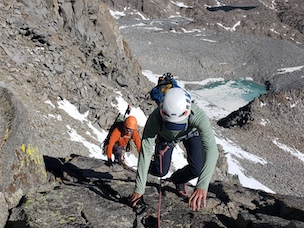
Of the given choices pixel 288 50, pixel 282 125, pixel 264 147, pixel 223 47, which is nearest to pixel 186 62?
pixel 223 47

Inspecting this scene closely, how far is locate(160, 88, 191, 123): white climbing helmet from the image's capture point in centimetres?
432

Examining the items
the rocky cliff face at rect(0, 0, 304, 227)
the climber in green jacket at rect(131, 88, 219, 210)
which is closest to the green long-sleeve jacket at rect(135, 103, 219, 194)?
the climber in green jacket at rect(131, 88, 219, 210)

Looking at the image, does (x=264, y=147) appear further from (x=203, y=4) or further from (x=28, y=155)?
(x=203, y=4)

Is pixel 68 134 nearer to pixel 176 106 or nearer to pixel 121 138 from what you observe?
pixel 121 138

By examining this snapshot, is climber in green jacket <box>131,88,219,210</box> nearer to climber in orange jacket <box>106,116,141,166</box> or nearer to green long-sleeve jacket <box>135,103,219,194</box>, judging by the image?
green long-sleeve jacket <box>135,103,219,194</box>

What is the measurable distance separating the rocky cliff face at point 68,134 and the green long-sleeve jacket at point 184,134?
35.3 inches

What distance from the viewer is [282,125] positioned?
3803cm

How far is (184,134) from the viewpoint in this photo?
511 centimetres

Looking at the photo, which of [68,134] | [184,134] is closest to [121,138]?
[184,134]

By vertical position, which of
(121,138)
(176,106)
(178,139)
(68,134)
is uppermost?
(176,106)

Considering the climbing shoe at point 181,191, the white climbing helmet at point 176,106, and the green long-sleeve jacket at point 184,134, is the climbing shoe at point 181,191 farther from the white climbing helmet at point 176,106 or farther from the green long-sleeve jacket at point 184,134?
the white climbing helmet at point 176,106

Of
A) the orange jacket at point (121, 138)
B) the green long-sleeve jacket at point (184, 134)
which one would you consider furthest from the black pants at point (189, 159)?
the orange jacket at point (121, 138)

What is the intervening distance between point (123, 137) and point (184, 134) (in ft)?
12.0

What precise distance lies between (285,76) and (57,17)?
64803mm
